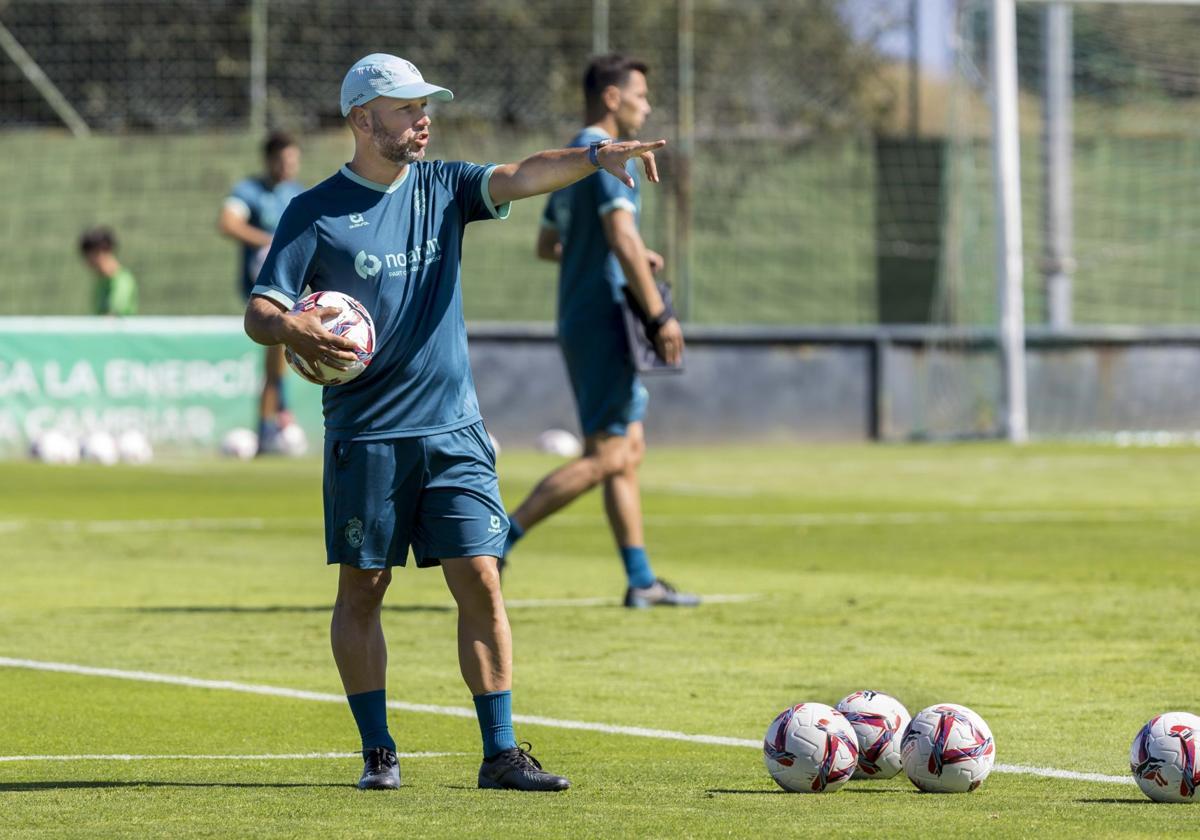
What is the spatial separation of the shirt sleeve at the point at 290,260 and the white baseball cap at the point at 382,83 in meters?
0.35

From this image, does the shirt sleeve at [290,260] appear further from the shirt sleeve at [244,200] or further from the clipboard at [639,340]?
the shirt sleeve at [244,200]

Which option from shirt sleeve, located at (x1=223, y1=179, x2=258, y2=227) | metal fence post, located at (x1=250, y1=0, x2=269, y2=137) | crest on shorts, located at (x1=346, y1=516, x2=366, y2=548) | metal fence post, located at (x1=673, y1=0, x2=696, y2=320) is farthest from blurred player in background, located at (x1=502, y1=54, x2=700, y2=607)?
metal fence post, located at (x1=250, y1=0, x2=269, y2=137)

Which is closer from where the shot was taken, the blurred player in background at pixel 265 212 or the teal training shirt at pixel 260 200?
the blurred player in background at pixel 265 212

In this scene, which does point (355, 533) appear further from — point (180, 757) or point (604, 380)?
point (604, 380)

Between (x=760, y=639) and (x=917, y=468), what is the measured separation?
434 inches

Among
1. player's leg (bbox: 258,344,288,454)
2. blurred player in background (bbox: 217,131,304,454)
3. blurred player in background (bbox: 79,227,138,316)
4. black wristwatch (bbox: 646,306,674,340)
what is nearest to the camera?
black wristwatch (bbox: 646,306,674,340)

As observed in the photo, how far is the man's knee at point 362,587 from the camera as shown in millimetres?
Result: 6328

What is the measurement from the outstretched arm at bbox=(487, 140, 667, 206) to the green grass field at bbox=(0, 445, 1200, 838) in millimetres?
1642

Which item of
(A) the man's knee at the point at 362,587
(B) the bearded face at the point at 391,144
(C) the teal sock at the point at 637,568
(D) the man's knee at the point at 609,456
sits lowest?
(C) the teal sock at the point at 637,568

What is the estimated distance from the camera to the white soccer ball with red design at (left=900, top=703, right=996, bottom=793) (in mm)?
5875

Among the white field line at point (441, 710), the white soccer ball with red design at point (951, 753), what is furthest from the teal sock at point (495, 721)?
the white soccer ball with red design at point (951, 753)

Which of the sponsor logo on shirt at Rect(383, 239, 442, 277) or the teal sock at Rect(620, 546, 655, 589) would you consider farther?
the teal sock at Rect(620, 546, 655, 589)

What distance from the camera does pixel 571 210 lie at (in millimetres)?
10578

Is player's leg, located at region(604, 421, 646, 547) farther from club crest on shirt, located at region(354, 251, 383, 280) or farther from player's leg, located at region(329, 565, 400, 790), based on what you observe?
club crest on shirt, located at region(354, 251, 383, 280)
